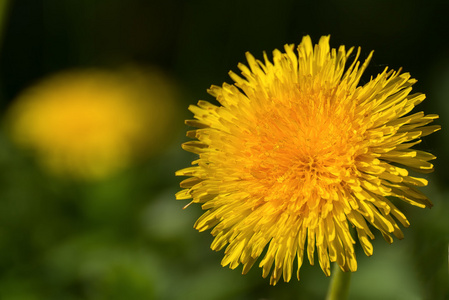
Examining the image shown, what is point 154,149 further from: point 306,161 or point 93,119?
point 306,161

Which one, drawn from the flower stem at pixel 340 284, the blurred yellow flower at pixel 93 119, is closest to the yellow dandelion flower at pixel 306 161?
the flower stem at pixel 340 284

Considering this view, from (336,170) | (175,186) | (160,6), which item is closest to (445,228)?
(336,170)

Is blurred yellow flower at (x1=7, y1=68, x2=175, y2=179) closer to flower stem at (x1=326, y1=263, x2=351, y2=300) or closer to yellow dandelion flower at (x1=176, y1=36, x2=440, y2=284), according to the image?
yellow dandelion flower at (x1=176, y1=36, x2=440, y2=284)

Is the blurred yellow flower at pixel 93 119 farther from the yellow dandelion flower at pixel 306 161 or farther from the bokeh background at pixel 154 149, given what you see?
the yellow dandelion flower at pixel 306 161

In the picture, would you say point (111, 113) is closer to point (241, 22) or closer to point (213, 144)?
point (241, 22)

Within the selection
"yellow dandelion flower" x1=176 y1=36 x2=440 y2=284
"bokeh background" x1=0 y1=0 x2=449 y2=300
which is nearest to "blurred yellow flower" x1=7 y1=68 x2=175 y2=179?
"bokeh background" x1=0 y1=0 x2=449 y2=300

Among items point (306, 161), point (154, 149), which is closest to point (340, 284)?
point (306, 161)
